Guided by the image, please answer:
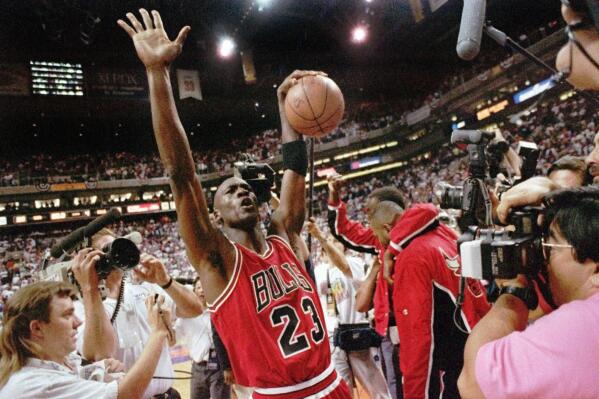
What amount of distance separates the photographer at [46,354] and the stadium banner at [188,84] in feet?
80.6

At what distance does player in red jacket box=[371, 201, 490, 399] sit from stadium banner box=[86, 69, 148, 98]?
25174mm

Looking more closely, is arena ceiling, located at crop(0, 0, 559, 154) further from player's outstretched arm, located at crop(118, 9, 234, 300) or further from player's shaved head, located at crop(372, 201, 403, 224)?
player's outstretched arm, located at crop(118, 9, 234, 300)

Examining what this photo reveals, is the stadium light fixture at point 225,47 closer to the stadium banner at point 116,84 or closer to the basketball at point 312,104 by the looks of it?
the stadium banner at point 116,84

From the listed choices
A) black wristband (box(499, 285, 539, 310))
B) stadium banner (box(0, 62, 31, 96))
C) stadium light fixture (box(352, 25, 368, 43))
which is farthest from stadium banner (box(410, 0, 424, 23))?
stadium banner (box(0, 62, 31, 96))

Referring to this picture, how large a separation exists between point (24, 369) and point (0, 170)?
3040cm

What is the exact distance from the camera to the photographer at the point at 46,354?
6.43ft

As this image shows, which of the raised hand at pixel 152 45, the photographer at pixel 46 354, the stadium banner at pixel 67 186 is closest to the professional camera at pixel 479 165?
the raised hand at pixel 152 45

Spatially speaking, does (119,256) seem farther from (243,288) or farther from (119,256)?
(243,288)

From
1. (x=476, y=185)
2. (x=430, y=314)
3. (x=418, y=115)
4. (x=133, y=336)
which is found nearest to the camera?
(x=476, y=185)

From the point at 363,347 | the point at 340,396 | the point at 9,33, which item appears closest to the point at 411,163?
the point at 9,33

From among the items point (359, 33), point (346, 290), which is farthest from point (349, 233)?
point (359, 33)

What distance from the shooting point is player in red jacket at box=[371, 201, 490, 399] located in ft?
9.01

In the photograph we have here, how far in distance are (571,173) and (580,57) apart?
1836 mm

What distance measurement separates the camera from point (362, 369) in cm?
505
